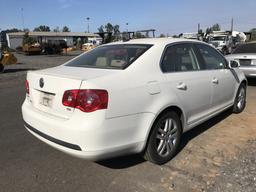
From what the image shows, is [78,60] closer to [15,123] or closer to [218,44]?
[15,123]

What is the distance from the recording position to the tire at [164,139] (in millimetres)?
3697

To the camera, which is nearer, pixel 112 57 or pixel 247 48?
pixel 112 57

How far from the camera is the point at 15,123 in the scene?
5.75 metres

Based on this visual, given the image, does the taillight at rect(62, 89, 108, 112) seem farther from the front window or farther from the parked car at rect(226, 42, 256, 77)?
the parked car at rect(226, 42, 256, 77)

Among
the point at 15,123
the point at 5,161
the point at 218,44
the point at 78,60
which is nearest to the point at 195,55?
the point at 78,60

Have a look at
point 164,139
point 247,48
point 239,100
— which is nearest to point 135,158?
point 164,139

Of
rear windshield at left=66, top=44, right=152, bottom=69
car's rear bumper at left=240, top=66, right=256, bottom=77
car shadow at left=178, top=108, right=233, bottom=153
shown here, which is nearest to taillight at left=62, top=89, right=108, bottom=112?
rear windshield at left=66, top=44, right=152, bottom=69

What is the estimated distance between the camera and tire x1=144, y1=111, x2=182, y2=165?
3.70 meters

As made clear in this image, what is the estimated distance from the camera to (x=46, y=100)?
3553 millimetres

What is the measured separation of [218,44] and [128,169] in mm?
26819

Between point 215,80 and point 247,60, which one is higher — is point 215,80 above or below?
above

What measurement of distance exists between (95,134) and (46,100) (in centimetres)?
87

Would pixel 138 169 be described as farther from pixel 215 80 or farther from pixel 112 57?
pixel 215 80

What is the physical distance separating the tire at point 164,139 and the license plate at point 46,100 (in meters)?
1.27
